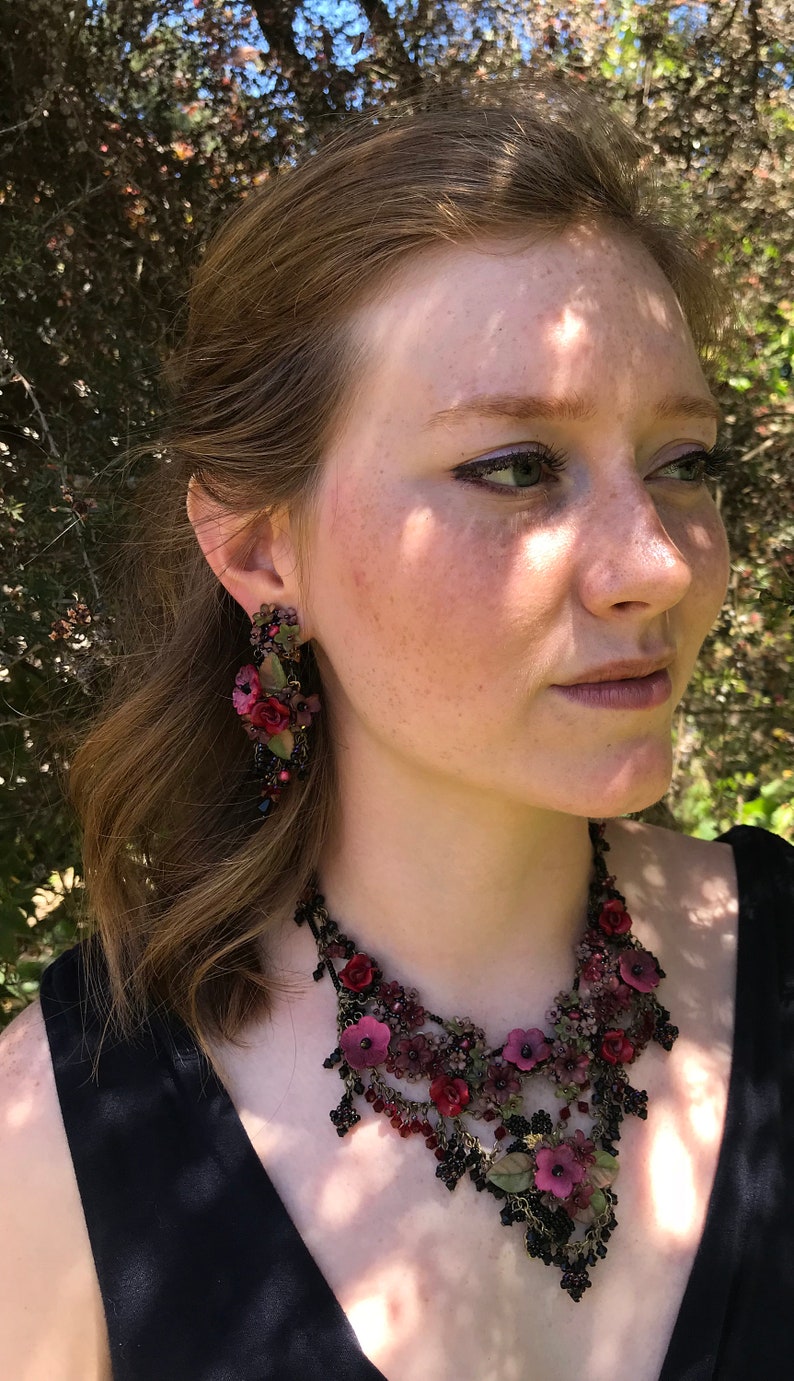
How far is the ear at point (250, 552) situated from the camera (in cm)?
178

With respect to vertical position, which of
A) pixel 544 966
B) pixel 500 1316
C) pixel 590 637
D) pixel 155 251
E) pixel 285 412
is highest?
pixel 155 251

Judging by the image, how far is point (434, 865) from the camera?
1783mm

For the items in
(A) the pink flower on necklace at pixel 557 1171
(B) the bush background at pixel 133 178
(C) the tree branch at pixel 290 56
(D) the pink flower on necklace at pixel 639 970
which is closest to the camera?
(A) the pink flower on necklace at pixel 557 1171

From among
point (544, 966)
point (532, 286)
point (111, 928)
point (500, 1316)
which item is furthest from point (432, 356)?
point (500, 1316)

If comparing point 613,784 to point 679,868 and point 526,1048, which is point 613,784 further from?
point 679,868

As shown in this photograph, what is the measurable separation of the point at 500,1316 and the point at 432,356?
133 centimetres

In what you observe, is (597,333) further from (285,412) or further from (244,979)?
(244,979)

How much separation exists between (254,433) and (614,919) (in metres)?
1.01

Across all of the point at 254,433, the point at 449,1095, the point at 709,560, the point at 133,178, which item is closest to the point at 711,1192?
the point at 449,1095

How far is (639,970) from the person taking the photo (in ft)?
6.07

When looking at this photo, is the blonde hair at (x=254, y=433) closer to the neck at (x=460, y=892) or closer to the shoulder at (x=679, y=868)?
the neck at (x=460, y=892)

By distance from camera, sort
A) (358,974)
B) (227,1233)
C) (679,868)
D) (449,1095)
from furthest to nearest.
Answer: (679,868) < (358,974) < (449,1095) < (227,1233)

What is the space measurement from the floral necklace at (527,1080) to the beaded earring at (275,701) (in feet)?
0.91

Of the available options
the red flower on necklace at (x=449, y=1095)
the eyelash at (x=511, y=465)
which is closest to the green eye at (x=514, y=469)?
the eyelash at (x=511, y=465)
